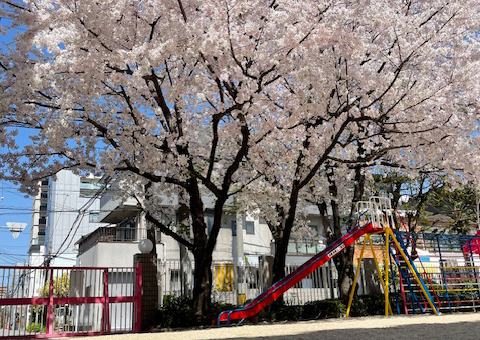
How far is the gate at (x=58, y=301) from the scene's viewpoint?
34.0 feet

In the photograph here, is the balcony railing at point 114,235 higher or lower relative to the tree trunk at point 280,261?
higher

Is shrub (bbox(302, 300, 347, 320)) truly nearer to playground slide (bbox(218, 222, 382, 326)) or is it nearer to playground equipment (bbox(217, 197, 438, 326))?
playground equipment (bbox(217, 197, 438, 326))

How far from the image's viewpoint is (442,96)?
466 inches

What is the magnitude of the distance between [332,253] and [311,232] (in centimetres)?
724

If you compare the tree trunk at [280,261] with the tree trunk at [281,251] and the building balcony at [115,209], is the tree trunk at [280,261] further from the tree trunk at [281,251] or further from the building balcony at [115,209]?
the building balcony at [115,209]

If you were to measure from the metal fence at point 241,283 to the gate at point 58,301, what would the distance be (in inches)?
59.7

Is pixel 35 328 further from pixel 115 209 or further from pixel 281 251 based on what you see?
pixel 115 209

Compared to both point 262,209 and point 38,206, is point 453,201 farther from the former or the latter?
point 38,206

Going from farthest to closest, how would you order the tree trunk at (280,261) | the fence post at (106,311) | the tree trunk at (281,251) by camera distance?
the tree trunk at (280,261) < the tree trunk at (281,251) < the fence post at (106,311)

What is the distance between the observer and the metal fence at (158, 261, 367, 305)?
1422 cm

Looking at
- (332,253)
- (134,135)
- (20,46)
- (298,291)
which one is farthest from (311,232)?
(20,46)

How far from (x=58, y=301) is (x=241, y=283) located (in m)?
6.22

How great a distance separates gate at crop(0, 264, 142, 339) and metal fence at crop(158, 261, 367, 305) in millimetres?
1517

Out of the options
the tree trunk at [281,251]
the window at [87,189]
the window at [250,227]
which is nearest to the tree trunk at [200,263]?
the tree trunk at [281,251]
